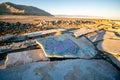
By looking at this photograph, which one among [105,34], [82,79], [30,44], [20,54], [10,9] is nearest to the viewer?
[82,79]

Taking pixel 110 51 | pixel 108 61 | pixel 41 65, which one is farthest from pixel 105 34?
pixel 41 65

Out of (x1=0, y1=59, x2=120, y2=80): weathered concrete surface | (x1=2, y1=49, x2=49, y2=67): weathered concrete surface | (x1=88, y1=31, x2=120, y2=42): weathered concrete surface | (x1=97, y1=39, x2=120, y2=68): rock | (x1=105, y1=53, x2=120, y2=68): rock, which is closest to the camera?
(x1=0, y1=59, x2=120, y2=80): weathered concrete surface

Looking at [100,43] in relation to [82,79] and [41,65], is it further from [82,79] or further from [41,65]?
[41,65]

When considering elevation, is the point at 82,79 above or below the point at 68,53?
below

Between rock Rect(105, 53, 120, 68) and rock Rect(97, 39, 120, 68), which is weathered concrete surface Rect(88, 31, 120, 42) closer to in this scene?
rock Rect(97, 39, 120, 68)

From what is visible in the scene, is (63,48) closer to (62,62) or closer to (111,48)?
(62,62)

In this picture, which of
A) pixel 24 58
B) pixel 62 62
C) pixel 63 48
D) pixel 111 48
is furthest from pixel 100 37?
pixel 24 58

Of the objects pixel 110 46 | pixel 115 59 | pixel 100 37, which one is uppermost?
pixel 100 37

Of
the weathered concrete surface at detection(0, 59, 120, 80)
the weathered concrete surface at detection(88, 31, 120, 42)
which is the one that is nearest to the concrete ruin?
the weathered concrete surface at detection(0, 59, 120, 80)
